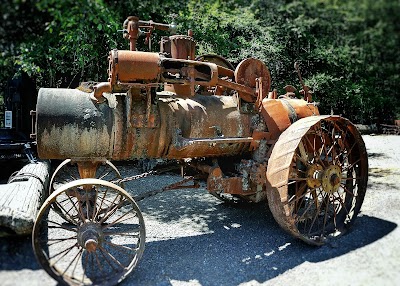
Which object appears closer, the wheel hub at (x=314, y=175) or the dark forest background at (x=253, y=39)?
the dark forest background at (x=253, y=39)

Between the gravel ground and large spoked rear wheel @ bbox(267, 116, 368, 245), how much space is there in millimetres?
243

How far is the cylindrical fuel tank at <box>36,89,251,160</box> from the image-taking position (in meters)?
3.42

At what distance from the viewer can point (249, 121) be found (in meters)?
4.38

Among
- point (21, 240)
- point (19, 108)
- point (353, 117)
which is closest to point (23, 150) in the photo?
point (19, 108)

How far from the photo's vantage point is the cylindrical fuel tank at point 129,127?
135 inches

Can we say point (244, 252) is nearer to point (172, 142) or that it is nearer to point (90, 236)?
point (172, 142)

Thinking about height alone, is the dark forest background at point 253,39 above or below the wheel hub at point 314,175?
above

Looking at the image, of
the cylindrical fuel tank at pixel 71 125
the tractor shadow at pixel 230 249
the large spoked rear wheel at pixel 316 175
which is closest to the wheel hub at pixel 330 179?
the large spoked rear wheel at pixel 316 175

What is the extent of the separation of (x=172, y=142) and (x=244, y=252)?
1559 millimetres

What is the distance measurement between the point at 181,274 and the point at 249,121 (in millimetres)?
1993

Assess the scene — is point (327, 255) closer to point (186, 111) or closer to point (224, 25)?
point (186, 111)

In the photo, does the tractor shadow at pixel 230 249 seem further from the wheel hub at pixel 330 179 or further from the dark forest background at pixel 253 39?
the dark forest background at pixel 253 39

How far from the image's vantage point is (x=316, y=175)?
4.16 m

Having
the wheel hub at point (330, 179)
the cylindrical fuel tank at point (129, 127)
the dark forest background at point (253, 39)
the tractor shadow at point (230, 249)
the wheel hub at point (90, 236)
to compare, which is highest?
the dark forest background at point (253, 39)
